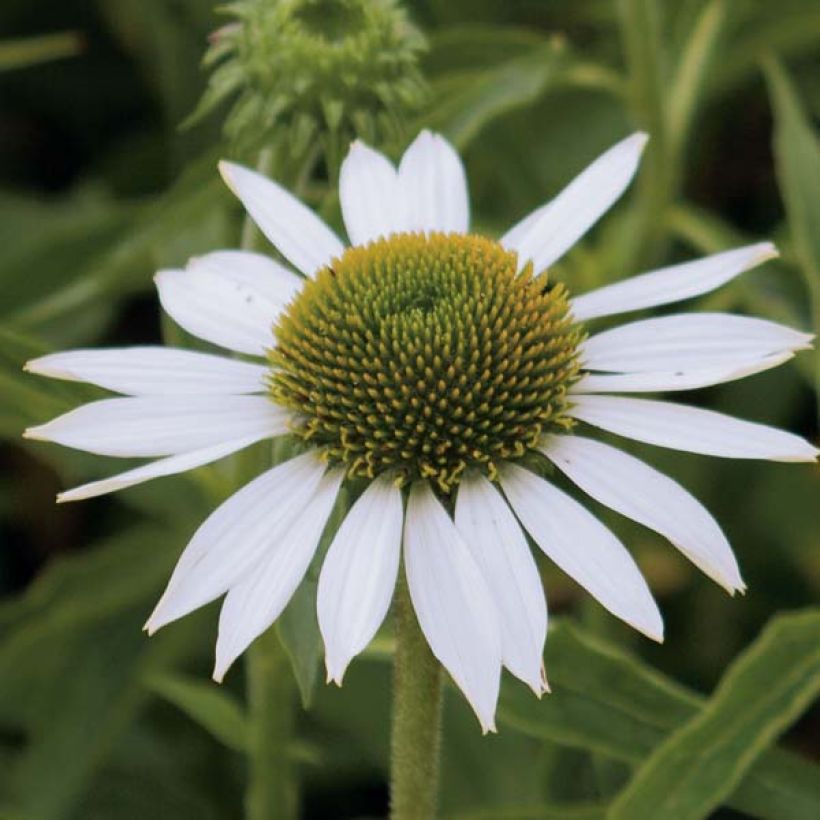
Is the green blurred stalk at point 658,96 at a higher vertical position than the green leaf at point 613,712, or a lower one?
higher

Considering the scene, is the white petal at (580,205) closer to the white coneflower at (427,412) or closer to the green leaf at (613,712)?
the white coneflower at (427,412)

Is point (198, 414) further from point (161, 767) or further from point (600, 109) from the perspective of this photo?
point (600, 109)

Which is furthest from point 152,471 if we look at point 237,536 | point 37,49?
point 37,49

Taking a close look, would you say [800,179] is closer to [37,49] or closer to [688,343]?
[688,343]

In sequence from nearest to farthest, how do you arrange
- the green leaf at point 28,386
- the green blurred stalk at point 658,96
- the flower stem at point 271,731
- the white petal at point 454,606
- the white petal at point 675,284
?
the white petal at point 454,606
the white petal at point 675,284
the green leaf at point 28,386
the flower stem at point 271,731
the green blurred stalk at point 658,96

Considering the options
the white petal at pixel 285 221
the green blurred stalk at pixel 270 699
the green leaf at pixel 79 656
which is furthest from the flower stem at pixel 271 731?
the white petal at pixel 285 221

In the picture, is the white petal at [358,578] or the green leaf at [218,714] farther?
the green leaf at [218,714]

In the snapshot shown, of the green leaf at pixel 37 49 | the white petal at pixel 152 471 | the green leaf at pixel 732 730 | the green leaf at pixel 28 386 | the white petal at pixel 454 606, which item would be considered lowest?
the green leaf at pixel 732 730
